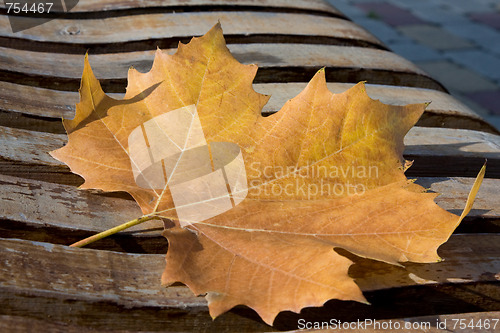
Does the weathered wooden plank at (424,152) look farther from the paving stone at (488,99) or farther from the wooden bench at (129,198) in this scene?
the paving stone at (488,99)

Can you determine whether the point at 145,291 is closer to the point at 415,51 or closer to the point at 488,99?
the point at 488,99

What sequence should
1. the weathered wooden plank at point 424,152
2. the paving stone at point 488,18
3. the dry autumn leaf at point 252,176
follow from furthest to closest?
1. the paving stone at point 488,18
2. the weathered wooden plank at point 424,152
3. the dry autumn leaf at point 252,176

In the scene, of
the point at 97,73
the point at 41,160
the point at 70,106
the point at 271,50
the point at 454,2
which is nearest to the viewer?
the point at 41,160

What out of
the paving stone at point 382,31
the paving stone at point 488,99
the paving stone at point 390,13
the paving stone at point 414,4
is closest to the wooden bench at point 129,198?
the paving stone at point 488,99

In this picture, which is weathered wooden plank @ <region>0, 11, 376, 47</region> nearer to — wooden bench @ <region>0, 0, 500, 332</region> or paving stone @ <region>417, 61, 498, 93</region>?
wooden bench @ <region>0, 0, 500, 332</region>

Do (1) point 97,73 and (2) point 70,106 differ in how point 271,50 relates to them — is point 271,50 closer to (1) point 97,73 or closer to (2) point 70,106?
(1) point 97,73

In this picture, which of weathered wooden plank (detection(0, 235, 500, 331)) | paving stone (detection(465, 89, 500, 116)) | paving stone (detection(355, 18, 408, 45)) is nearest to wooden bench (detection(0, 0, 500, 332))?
weathered wooden plank (detection(0, 235, 500, 331))

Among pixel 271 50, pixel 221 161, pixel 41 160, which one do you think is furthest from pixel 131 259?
pixel 271 50
